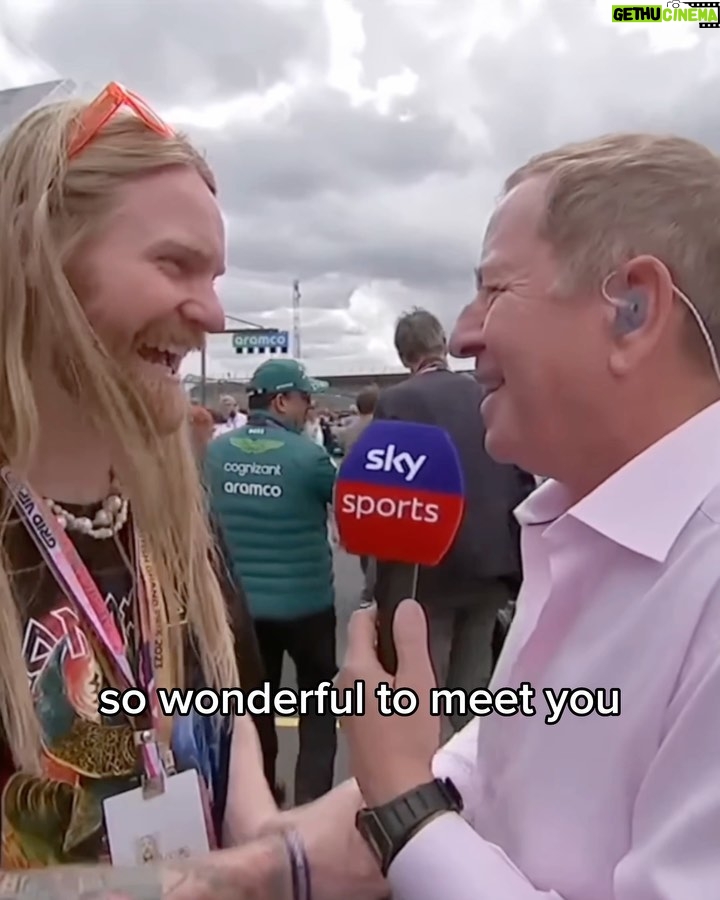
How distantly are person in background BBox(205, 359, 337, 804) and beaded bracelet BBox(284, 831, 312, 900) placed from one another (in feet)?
9.02

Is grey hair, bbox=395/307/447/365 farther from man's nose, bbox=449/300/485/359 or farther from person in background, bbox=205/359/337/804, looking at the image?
man's nose, bbox=449/300/485/359

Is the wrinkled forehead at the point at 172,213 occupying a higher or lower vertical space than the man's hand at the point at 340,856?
higher

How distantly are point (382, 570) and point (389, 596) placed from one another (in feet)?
0.21

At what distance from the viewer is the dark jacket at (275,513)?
158 inches

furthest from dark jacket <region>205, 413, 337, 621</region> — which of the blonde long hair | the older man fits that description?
the older man

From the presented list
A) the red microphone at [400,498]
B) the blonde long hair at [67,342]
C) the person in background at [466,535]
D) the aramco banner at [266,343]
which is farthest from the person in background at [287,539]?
the aramco banner at [266,343]

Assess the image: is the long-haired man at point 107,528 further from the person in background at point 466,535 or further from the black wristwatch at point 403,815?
the person in background at point 466,535

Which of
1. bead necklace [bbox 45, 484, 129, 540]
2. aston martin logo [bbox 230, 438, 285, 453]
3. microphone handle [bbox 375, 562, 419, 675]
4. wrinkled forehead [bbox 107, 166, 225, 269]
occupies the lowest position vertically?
aston martin logo [bbox 230, 438, 285, 453]

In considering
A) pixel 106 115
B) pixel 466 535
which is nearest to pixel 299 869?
pixel 106 115

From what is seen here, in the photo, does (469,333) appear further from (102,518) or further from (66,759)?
(66,759)

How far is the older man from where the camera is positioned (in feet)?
3.33

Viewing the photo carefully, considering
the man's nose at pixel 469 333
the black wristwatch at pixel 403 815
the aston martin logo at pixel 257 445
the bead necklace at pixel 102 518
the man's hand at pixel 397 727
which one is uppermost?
the man's nose at pixel 469 333

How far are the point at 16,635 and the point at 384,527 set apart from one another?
0.51 m
